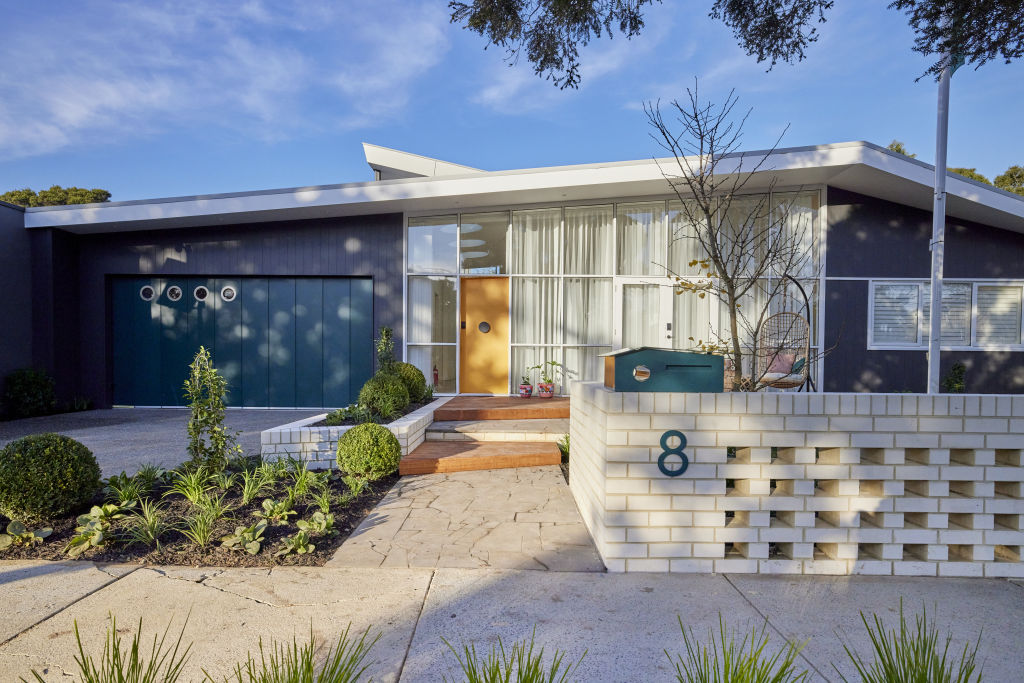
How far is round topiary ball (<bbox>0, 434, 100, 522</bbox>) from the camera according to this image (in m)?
3.33

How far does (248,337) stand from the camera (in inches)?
363

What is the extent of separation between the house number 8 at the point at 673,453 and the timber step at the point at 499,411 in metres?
4.01

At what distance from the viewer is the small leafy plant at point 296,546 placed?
309 cm

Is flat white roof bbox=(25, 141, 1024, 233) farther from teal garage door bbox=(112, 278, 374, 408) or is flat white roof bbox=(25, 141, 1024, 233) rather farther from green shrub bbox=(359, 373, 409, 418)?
green shrub bbox=(359, 373, 409, 418)

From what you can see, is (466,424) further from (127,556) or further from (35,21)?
(35,21)

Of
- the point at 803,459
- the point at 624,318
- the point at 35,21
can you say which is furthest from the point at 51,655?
the point at 35,21

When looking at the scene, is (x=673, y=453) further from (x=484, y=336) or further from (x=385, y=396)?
(x=484, y=336)

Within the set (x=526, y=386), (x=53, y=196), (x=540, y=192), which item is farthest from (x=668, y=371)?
(x=53, y=196)

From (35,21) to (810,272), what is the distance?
1400cm

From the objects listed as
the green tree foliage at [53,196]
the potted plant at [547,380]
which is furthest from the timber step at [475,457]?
the green tree foliage at [53,196]

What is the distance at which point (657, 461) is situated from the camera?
113 inches

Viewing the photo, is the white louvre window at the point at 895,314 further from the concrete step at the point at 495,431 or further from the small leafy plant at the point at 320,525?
the small leafy plant at the point at 320,525

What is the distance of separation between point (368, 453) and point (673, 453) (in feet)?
9.61

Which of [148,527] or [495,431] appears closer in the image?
[148,527]
